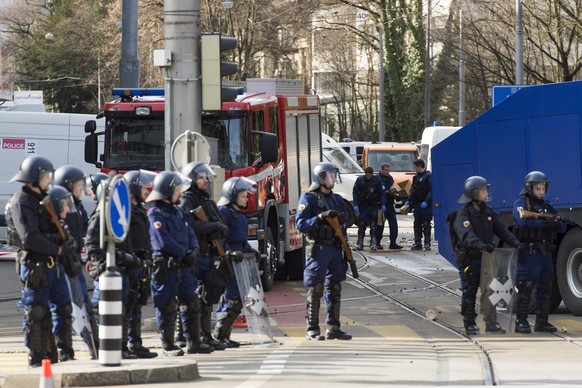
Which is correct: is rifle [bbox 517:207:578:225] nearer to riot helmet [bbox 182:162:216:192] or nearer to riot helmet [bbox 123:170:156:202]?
riot helmet [bbox 182:162:216:192]

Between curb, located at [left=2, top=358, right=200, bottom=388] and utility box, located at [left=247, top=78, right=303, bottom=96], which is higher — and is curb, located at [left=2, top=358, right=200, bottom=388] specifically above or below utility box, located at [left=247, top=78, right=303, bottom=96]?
below

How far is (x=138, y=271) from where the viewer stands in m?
12.5

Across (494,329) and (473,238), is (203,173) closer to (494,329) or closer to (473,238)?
(473,238)

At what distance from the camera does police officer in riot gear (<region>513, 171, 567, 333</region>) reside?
603 inches

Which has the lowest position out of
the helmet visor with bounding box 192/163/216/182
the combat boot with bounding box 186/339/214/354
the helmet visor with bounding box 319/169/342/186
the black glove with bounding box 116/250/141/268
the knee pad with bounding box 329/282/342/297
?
the combat boot with bounding box 186/339/214/354

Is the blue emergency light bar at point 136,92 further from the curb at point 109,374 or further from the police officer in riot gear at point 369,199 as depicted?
the curb at point 109,374

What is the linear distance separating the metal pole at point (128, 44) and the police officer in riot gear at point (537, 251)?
13576 mm

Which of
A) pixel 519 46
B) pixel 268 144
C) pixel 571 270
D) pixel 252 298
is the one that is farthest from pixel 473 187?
pixel 519 46

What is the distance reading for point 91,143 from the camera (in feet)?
63.6

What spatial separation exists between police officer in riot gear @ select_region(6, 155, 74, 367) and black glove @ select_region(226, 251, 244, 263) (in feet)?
8.23

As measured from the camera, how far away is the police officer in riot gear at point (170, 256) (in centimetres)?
1262

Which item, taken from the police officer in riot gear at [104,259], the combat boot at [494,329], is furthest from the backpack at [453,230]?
the police officer in riot gear at [104,259]

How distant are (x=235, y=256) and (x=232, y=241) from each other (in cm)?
41

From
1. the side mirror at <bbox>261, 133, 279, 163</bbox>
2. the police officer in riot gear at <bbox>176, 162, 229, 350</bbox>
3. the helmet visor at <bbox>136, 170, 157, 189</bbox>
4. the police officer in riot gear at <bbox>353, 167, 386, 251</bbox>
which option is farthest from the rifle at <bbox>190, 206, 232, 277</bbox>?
the police officer in riot gear at <bbox>353, 167, 386, 251</bbox>
